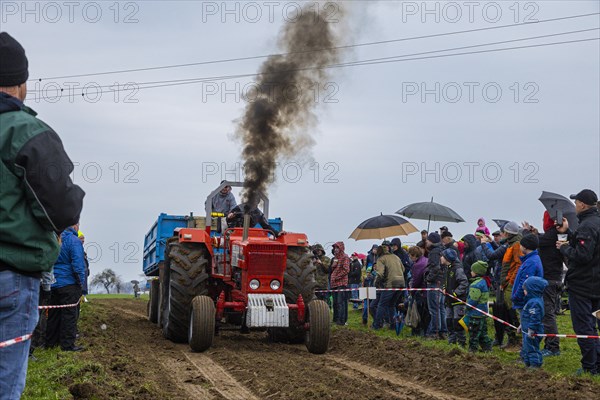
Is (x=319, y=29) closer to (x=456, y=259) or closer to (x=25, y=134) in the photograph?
(x=456, y=259)

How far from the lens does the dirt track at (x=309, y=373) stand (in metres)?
7.57

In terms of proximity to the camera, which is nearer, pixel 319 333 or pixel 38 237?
pixel 38 237

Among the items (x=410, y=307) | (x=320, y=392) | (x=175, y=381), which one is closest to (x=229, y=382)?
(x=175, y=381)

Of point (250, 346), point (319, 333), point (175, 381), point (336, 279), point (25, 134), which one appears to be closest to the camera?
point (25, 134)

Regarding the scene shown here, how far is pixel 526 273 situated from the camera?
9898 mm

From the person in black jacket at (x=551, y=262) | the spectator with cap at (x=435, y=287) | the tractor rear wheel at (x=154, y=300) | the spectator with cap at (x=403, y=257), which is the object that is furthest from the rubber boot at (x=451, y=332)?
the tractor rear wheel at (x=154, y=300)

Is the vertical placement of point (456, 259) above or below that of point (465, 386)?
above

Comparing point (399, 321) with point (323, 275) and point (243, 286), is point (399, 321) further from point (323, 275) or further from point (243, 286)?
point (243, 286)

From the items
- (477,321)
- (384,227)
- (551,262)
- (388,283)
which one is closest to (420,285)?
(388,283)

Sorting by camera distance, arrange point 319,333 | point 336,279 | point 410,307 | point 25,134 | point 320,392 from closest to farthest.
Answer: point 25,134
point 320,392
point 319,333
point 410,307
point 336,279

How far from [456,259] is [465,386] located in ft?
14.7

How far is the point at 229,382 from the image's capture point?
28.2 feet

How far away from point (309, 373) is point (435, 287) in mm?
4915

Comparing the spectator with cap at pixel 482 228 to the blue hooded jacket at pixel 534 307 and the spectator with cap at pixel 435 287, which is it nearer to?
the spectator with cap at pixel 435 287
